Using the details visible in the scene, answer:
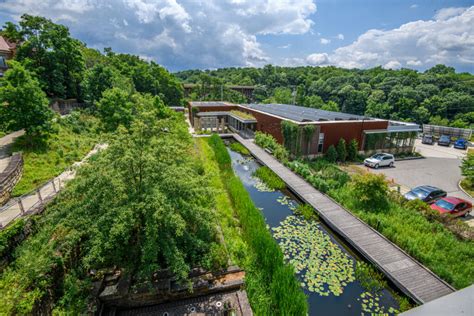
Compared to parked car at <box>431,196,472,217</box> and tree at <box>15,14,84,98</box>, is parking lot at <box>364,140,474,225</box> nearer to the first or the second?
parked car at <box>431,196,472,217</box>

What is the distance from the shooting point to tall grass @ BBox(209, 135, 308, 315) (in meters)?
5.71

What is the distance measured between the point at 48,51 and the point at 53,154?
1647cm

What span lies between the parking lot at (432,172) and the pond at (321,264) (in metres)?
7.46

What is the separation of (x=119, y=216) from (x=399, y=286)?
27.8 ft

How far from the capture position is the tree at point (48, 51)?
73.4 ft

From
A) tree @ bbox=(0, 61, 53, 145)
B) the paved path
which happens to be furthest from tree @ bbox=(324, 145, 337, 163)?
the paved path

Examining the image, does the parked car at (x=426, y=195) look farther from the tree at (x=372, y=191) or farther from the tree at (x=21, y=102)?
the tree at (x=21, y=102)

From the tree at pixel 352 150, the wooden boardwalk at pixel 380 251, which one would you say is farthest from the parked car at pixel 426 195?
the tree at pixel 352 150

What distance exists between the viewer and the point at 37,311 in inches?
184

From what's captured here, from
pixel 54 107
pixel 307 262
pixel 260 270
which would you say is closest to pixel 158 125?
pixel 260 270

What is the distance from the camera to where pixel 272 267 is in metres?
6.82

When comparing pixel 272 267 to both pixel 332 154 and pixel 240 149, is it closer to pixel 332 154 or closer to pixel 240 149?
pixel 332 154

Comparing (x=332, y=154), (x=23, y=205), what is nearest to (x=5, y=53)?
(x=23, y=205)

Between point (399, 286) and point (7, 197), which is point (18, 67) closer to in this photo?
point (7, 197)
